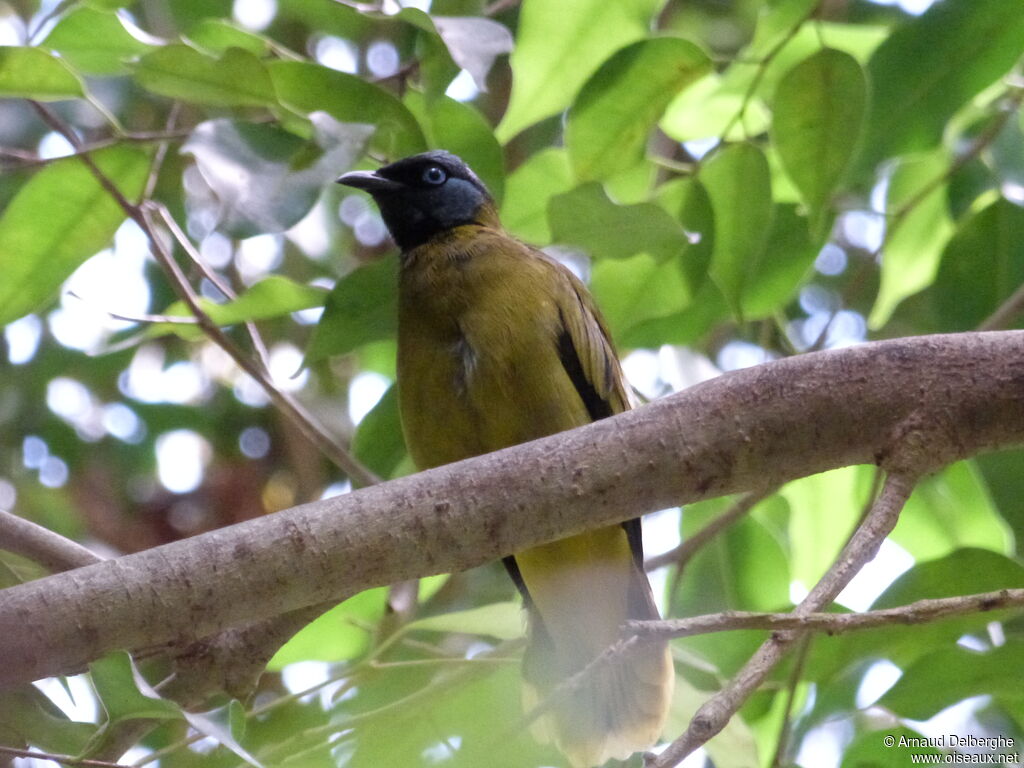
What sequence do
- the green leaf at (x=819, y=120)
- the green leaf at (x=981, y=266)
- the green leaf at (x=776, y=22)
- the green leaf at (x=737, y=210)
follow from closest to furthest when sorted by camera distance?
the green leaf at (x=819, y=120) < the green leaf at (x=737, y=210) < the green leaf at (x=776, y=22) < the green leaf at (x=981, y=266)

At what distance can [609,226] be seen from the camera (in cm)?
292

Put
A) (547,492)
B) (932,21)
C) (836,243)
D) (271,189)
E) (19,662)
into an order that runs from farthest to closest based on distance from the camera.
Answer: (836,243) < (932,21) < (271,189) < (547,492) < (19,662)

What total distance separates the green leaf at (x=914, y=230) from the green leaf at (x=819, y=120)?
0.91m

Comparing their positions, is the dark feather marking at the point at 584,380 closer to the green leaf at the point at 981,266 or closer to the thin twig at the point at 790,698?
the thin twig at the point at 790,698

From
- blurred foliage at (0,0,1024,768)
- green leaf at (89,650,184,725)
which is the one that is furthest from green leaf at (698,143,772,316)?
green leaf at (89,650,184,725)

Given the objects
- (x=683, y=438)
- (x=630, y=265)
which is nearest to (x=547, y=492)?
(x=683, y=438)

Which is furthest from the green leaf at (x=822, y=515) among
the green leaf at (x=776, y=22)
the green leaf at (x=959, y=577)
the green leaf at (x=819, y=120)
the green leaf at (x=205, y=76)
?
the green leaf at (x=205, y=76)

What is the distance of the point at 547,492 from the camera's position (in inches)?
88.7

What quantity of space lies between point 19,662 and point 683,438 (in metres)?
1.24

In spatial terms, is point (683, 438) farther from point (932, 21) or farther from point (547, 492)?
point (932, 21)

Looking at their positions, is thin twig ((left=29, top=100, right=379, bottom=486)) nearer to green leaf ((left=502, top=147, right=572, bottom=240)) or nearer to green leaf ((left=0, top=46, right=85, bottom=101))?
green leaf ((left=0, top=46, right=85, bottom=101))

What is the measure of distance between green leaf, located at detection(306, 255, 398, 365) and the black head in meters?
0.72

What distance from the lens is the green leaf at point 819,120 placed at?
3.01 metres

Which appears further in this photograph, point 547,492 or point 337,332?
point 337,332
